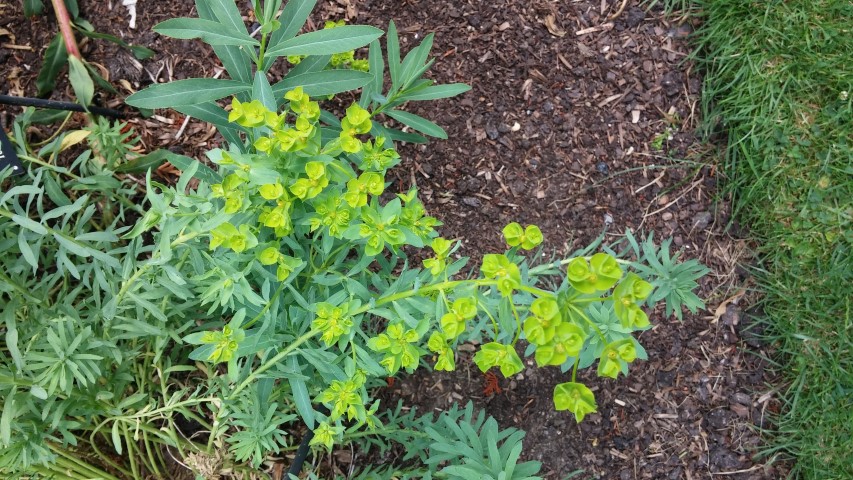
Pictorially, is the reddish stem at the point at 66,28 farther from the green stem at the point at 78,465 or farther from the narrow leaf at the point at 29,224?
the green stem at the point at 78,465

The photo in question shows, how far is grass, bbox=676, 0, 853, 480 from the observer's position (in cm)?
255

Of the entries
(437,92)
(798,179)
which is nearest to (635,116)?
(798,179)

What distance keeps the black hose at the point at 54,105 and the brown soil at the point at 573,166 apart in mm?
106

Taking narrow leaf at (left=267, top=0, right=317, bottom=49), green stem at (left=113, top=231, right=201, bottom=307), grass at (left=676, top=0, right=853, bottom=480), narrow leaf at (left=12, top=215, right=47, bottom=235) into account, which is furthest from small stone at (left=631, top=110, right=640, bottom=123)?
narrow leaf at (left=12, top=215, right=47, bottom=235)

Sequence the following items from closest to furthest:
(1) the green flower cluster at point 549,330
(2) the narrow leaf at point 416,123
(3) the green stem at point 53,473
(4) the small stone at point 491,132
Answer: (1) the green flower cluster at point 549,330, (3) the green stem at point 53,473, (2) the narrow leaf at point 416,123, (4) the small stone at point 491,132

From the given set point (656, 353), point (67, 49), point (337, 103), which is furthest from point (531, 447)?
point (67, 49)

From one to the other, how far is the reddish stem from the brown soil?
13 centimetres

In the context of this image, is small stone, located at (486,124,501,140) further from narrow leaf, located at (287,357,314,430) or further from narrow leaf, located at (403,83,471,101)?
narrow leaf, located at (287,357,314,430)

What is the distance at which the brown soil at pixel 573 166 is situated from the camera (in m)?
2.42

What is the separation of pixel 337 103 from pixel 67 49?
1.01 m

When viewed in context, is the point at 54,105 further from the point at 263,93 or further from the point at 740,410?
the point at 740,410

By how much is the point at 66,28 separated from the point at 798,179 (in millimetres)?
2935

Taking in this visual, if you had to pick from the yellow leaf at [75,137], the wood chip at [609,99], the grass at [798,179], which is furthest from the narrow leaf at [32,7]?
the grass at [798,179]

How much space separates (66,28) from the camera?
2.37m
